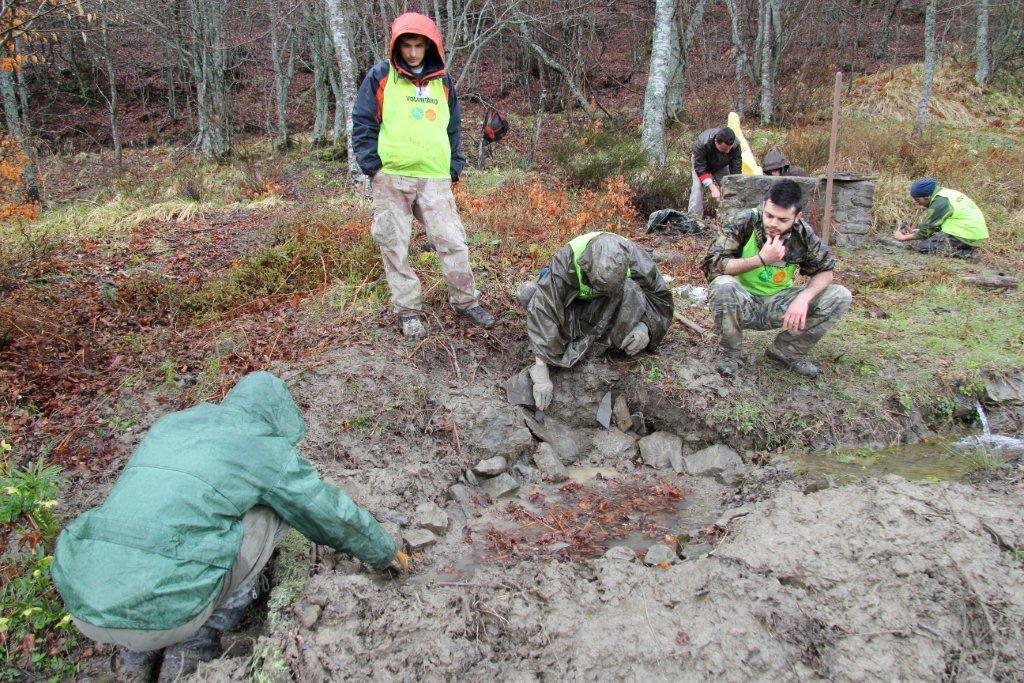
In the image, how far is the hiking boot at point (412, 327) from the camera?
4438 millimetres

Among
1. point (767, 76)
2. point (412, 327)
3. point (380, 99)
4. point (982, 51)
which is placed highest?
point (982, 51)

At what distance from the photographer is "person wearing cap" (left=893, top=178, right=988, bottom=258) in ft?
22.4

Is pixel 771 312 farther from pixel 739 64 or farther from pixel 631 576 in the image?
pixel 739 64

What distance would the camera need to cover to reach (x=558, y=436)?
432 centimetres

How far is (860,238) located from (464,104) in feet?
32.7

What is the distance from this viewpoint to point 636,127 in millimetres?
11625

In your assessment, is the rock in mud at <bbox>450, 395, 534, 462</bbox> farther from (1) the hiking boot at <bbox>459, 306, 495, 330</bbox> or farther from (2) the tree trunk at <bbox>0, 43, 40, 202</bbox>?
(2) the tree trunk at <bbox>0, 43, 40, 202</bbox>

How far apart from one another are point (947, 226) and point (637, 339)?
193 inches

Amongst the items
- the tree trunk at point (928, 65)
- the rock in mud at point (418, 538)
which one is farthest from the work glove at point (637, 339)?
the tree trunk at point (928, 65)

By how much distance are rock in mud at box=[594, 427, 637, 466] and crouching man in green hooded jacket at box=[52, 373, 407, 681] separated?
2114mm

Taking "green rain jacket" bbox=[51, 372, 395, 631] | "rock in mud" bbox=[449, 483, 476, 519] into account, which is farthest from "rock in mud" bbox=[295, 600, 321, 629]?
"rock in mud" bbox=[449, 483, 476, 519]

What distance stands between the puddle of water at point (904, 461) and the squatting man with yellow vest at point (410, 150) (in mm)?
2617

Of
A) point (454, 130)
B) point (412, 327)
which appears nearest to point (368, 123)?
point (454, 130)

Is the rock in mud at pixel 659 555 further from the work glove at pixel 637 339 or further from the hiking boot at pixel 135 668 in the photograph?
the hiking boot at pixel 135 668
